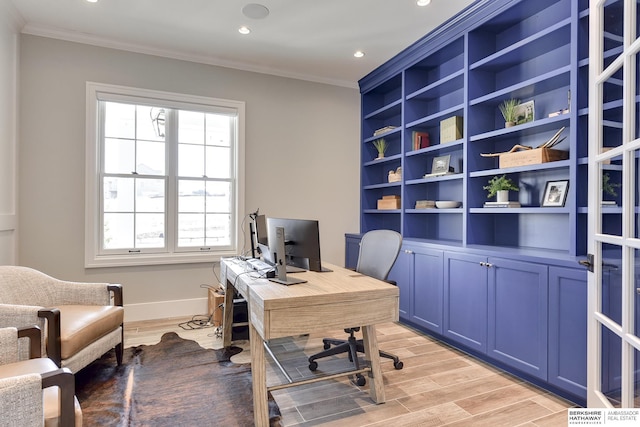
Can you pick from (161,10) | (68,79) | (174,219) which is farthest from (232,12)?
(174,219)

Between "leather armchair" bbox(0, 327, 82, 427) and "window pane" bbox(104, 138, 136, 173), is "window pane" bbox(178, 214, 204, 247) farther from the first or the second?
"leather armchair" bbox(0, 327, 82, 427)

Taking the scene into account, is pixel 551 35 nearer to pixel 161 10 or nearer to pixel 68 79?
pixel 161 10

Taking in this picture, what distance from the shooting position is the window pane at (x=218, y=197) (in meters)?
4.11

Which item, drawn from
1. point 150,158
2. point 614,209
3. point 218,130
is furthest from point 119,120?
point 614,209

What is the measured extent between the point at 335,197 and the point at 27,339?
Answer: 3.41 m

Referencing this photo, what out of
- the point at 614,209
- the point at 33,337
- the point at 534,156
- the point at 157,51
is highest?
the point at 157,51

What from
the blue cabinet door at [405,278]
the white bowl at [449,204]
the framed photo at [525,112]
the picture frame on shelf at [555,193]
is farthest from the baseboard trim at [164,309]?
the framed photo at [525,112]

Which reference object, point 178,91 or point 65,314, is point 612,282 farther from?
point 178,91

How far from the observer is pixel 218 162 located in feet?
13.7

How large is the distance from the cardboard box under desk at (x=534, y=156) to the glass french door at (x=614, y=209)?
658 mm

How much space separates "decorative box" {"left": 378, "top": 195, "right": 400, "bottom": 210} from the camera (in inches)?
165

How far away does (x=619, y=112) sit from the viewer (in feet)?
5.56

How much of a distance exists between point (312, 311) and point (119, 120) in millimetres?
3175

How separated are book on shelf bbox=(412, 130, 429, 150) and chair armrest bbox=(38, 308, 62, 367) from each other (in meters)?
3.47
